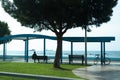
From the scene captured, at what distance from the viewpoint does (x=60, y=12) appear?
955 inches

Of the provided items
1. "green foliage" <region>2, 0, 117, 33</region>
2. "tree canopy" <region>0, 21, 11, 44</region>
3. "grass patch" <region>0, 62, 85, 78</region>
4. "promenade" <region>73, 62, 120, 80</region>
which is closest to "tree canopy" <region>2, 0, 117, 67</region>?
"green foliage" <region>2, 0, 117, 33</region>

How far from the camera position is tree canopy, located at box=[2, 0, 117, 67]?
24094 millimetres

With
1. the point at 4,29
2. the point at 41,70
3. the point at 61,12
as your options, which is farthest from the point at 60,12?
the point at 4,29

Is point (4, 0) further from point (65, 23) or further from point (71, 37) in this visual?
point (71, 37)

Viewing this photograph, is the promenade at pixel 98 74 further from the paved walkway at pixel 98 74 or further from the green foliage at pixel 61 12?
the green foliage at pixel 61 12

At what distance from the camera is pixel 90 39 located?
107ft

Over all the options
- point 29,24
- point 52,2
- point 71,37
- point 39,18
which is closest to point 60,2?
point 52,2

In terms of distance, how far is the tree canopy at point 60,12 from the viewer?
24.1 m

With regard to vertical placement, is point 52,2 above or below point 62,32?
above

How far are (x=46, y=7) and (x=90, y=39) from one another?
9532mm

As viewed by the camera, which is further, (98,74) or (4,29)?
(4,29)

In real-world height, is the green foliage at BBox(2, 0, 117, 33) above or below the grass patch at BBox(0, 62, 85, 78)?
above

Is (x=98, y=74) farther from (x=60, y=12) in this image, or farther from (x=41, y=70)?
(x=60, y=12)

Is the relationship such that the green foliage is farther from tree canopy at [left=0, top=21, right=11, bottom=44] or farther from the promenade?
tree canopy at [left=0, top=21, right=11, bottom=44]
